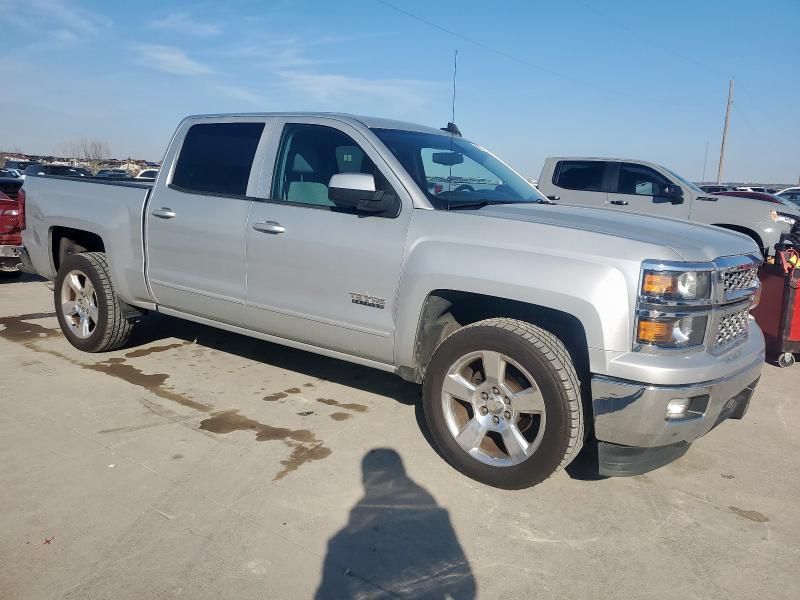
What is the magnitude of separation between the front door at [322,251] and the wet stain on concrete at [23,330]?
9.54 feet

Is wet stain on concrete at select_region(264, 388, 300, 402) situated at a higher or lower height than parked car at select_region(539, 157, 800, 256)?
lower

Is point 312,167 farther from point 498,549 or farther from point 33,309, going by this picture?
point 33,309

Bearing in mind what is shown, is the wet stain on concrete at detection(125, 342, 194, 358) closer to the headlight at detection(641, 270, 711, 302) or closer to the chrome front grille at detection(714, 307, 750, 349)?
the headlight at detection(641, 270, 711, 302)

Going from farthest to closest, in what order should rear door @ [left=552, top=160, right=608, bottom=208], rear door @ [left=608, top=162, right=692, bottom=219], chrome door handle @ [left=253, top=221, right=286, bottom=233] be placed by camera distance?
rear door @ [left=552, top=160, right=608, bottom=208]
rear door @ [left=608, top=162, right=692, bottom=219]
chrome door handle @ [left=253, top=221, right=286, bottom=233]

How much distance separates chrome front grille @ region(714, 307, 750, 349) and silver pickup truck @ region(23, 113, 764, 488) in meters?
0.02

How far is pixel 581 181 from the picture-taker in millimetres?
10492

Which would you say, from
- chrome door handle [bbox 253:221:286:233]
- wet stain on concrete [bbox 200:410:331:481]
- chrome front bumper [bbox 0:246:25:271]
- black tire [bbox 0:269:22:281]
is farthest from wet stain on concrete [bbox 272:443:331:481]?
black tire [bbox 0:269:22:281]

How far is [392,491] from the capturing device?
325 centimetres

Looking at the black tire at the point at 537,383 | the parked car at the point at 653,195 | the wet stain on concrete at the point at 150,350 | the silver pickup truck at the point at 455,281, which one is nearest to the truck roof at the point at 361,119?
the silver pickup truck at the point at 455,281

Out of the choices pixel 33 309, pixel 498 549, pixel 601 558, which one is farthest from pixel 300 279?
pixel 33 309

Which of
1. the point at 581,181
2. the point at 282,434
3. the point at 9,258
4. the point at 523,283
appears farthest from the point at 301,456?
the point at 581,181

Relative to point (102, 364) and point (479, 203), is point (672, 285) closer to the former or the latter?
point (479, 203)

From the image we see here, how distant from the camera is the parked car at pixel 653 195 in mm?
9609

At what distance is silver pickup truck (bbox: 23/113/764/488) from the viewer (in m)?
2.91
